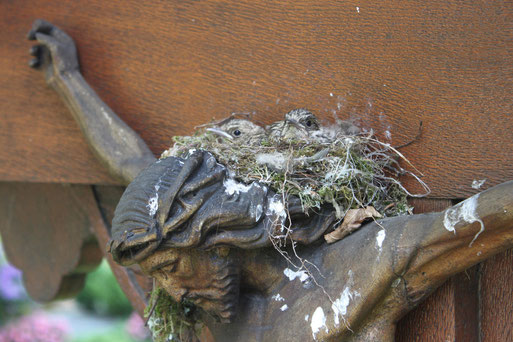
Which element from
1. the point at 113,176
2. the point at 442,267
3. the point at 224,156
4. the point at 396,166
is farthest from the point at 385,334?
the point at 113,176

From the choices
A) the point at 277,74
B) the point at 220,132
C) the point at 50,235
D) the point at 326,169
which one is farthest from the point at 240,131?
the point at 50,235

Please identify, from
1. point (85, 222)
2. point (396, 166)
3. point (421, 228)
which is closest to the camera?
point (421, 228)

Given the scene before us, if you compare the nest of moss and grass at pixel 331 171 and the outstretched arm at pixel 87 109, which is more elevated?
the nest of moss and grass at pixel 331 171

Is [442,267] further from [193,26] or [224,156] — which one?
[193,26]

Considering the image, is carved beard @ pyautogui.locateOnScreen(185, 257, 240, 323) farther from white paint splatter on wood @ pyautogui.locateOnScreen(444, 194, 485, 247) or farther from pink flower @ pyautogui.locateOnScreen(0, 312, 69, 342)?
pink flower @ pyautogui.locateOnScreen(0, 312, 69, 342)

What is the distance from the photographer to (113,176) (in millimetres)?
1549

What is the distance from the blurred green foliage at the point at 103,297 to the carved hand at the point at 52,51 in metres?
4.76

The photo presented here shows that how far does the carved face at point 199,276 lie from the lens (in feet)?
3.58

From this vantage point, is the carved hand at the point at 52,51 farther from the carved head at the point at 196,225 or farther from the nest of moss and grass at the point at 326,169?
the carved head at the point at 196,225

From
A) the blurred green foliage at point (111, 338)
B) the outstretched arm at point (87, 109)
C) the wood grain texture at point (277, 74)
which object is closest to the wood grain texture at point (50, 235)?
the wood grain texture at point (277, 74)

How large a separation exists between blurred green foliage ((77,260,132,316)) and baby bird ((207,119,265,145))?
5061mm

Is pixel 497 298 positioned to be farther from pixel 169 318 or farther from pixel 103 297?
pixel 103 297

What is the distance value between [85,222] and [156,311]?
581mm

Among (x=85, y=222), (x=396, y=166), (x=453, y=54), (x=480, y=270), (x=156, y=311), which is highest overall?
(x=453, y=54)
